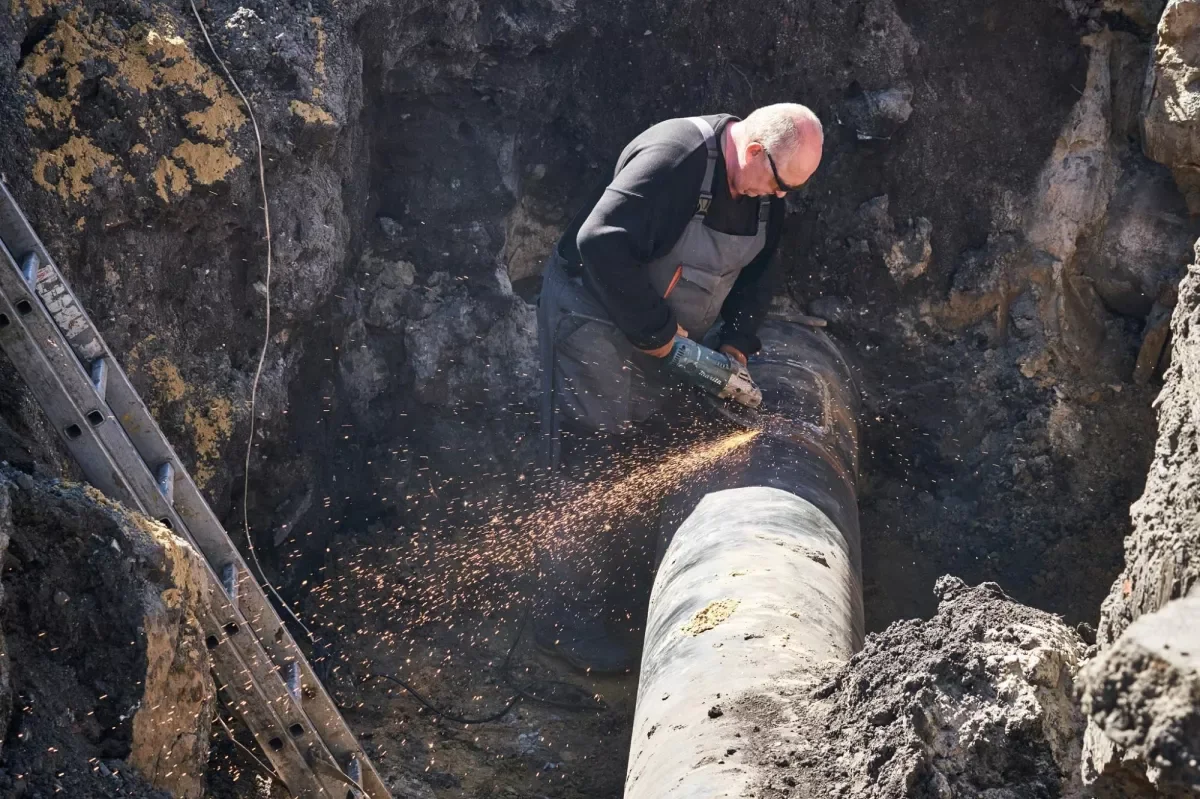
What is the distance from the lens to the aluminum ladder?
108 inches

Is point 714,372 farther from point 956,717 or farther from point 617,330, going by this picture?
point 956,717

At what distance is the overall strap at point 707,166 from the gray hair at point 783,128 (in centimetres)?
16

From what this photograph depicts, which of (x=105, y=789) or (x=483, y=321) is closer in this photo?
(x=105, y=789)

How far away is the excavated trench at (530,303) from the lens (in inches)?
163

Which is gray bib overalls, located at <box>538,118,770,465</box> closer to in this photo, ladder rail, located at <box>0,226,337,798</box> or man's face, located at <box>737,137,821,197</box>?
man's face, located at <box>737,137,821,197</box>

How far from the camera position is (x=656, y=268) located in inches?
173

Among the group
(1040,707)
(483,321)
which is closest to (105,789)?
(1040,707)

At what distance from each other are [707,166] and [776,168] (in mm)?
268

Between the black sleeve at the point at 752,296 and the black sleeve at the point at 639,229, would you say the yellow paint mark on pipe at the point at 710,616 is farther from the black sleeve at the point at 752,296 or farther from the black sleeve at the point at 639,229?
the black sleeve at the point at 752,296

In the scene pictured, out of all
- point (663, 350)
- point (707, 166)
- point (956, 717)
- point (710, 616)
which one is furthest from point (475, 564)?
point (956, 717)

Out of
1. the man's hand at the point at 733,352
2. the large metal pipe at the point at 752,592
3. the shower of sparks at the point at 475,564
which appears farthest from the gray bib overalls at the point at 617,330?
the large metal pipe at the point at 752,592

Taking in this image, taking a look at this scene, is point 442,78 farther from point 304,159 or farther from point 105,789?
point 105,789

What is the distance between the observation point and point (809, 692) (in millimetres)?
2527

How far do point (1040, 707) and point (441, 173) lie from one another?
12.5 ft
